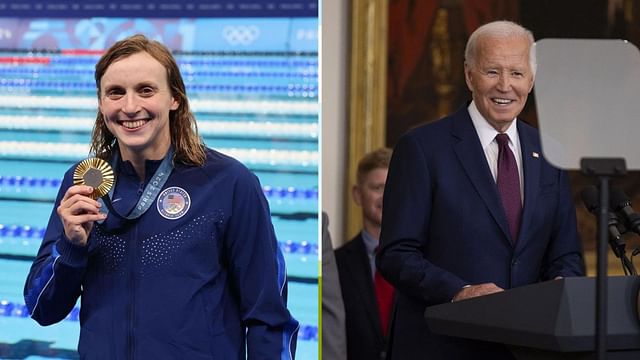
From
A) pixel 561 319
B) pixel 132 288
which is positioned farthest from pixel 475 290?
pixel 132 288

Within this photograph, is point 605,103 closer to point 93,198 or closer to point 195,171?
point 195,171

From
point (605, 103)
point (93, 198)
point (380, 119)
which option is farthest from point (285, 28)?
point (380, 119)

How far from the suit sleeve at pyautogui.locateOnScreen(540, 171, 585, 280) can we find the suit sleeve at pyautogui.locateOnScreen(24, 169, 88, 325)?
1.21 metres

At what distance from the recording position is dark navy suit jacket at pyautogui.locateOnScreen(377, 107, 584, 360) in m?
2.97

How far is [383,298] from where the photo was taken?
436 cm

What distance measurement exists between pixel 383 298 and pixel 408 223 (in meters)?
1.38

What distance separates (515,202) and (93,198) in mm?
1094

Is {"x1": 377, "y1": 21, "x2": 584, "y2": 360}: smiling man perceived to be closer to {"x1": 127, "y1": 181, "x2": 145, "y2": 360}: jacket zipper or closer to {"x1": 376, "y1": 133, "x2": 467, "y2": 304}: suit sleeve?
{"x1": 376, "y1": 133, "x2": 467, "y2": 304}: suit sleeve

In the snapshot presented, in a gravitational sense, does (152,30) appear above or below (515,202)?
above

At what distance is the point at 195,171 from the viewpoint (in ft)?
9.12

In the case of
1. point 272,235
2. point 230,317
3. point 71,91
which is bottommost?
point 230,317

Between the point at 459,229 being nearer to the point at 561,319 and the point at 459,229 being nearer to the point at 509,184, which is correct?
the point at 509,184

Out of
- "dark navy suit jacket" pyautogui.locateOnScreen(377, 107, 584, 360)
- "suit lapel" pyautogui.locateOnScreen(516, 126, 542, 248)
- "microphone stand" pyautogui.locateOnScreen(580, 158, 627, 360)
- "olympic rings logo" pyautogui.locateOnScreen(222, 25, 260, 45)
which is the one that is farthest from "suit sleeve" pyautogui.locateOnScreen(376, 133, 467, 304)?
"microphone stand" pyautogui.locateOnScreen(580, 158, 627, 360)

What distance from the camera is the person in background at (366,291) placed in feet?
14.0
